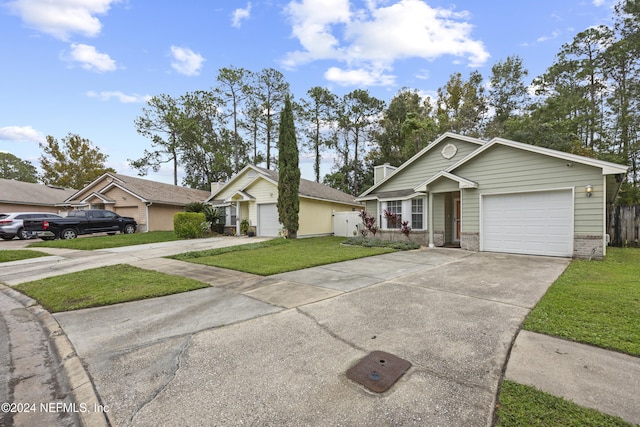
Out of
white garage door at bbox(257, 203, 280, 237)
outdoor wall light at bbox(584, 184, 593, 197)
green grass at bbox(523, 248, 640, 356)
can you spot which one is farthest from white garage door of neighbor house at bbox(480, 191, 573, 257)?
white garage door at bbox(257, 203, 280, 237)

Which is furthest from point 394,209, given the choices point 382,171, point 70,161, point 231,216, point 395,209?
point 70,161

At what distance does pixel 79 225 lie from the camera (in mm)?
16250

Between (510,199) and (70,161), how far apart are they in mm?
44679

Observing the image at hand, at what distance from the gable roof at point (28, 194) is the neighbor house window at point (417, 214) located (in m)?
28.6

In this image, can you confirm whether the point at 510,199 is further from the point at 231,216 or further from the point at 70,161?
the point at 70,161

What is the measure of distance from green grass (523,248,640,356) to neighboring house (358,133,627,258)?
243 centimetres

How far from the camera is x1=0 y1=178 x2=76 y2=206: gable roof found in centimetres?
2200

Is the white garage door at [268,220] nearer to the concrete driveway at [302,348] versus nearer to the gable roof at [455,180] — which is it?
the gable roof at [455,180]

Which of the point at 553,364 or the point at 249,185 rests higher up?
the point at 249,185

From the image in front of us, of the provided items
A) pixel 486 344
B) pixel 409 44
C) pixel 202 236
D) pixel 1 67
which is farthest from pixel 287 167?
pixel 486 344

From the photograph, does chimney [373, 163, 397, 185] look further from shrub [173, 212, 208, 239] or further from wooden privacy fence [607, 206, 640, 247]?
shrub [173, 212, 208, 239]

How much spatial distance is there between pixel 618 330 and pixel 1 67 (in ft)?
65.0

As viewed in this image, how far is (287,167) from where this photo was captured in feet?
51.2

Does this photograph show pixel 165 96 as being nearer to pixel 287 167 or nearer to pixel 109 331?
pixel 287 167
